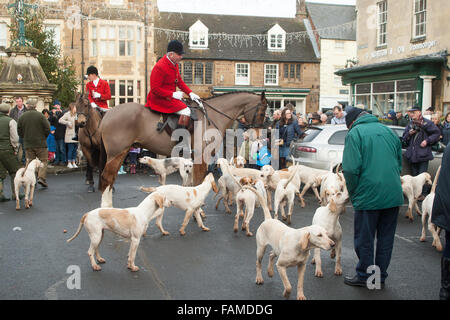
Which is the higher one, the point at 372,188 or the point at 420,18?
the point at 420,18

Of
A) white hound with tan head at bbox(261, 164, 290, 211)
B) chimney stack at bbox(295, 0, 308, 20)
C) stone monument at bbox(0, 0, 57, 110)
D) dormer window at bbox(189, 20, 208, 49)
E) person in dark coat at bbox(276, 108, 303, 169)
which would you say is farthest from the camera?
chimney stack at bbox(295, 0, 308, 20)

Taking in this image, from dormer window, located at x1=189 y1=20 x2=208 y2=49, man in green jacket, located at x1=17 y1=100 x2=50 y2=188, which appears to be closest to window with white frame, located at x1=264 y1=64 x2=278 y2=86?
dormer window, located at x1=189 y1=20 x2=208 y2=49

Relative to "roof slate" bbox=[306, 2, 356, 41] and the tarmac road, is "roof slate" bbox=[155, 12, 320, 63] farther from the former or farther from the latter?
the tarmac road

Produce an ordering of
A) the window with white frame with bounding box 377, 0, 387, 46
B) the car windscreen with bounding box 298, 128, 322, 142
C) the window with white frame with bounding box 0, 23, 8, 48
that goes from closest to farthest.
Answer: the car windscreen with bounding box 298, 128, 322, 142, the window with white frame with bounding box 377, 0, 387, 46, the window with white frame with bounding box 0, 23, 8, 48

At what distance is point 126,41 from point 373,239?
29.6 m

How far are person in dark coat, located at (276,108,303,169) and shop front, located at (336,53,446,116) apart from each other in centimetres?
798

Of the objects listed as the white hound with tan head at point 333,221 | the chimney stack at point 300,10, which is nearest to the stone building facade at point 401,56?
the white hound with tan head at point 333,221

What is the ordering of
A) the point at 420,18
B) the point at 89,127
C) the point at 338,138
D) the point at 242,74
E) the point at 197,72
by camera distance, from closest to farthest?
the point at 89,127, the point at 338,138, the point at 420,18, the point at 197,72, the point at 242,74

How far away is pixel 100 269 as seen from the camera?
5363 mm

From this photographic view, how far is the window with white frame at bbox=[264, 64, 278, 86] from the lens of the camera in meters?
37.8

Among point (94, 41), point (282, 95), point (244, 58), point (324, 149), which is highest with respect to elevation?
point (94, 41)

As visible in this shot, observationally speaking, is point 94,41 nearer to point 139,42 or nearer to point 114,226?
point 139,42

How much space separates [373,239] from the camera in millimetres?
4902

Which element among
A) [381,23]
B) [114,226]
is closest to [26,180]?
[114,226]
